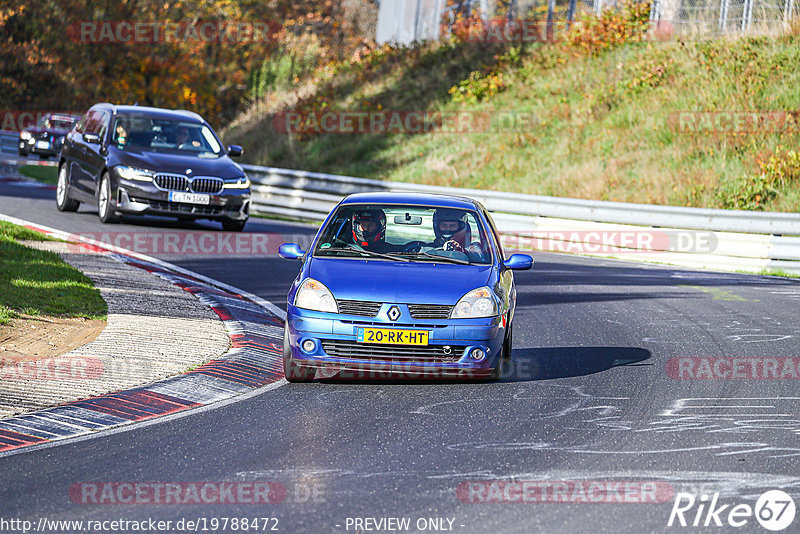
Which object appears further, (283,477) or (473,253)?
(473,253)

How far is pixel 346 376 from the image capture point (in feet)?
30.3

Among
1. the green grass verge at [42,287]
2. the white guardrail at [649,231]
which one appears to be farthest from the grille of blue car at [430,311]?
the white guardrail at [649,231]

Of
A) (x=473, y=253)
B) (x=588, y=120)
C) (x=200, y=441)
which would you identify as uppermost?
(x=588, y=120)

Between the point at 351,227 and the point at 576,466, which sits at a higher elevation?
the point at 351,227

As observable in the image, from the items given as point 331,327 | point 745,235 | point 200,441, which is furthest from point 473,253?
point 745,235

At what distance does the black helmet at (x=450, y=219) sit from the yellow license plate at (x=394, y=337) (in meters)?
1.53

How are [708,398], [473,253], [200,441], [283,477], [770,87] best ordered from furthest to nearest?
[770,87]
[473,253]
[708,398]
[200,441]
[283,477]

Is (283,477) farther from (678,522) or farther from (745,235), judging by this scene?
(745,235)

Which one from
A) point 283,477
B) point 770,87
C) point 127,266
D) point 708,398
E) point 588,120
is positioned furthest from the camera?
point 588,120

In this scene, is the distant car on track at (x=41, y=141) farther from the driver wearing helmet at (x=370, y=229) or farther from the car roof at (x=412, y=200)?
the driver wearing helmet at (x=370, y=229)

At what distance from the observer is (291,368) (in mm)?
8969

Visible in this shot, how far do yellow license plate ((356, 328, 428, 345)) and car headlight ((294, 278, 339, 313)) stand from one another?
33 cm

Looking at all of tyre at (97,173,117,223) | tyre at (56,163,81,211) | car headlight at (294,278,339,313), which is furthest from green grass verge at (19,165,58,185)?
car headlight at (294,278,339,313)

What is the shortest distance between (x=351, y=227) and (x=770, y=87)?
20154 millimetres
